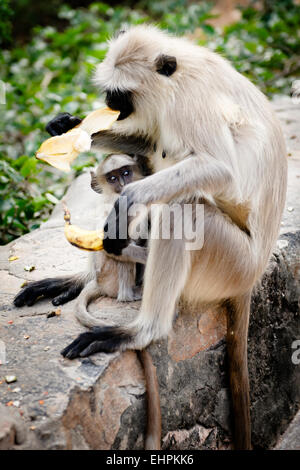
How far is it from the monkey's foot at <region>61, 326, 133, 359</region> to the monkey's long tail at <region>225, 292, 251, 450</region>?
0.62m

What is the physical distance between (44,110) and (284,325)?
3.94 metres

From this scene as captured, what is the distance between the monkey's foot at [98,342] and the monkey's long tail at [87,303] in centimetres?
11

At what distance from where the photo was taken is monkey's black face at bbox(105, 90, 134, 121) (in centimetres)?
271

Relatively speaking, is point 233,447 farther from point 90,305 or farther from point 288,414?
point 90,305

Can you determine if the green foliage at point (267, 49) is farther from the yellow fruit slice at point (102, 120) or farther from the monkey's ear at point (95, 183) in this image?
the yellow fruit slice at point (102, 120)

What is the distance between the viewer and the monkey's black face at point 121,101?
8.89ft

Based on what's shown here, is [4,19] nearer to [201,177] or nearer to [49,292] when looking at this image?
[49,292]

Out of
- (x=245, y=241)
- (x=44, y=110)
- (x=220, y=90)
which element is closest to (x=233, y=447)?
(x=245, y=241)

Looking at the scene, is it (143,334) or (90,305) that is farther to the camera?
(90,305)

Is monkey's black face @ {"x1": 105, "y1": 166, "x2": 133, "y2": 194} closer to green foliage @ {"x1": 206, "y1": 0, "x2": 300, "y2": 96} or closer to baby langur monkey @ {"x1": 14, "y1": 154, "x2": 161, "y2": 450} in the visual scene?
baby langur monkey @ {"x1": 14, "y1": 154, "x2": 161, "y2": 450}

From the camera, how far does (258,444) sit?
3262 mm

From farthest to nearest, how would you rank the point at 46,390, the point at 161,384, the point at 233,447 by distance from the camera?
the point at 233,447, the point at 161,384, the point at 46,390

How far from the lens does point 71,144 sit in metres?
2.79

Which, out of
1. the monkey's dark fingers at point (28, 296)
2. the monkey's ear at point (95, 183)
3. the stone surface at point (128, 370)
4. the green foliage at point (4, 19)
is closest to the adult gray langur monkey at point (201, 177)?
the stone surface at point (128, 370)
